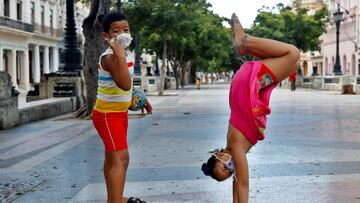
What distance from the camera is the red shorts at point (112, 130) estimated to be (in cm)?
459

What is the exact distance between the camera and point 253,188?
19.8 feet

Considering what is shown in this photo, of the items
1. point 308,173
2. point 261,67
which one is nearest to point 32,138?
point 308,173

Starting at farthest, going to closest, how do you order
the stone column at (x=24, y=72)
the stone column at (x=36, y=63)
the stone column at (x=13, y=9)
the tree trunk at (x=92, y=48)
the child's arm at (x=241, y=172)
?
1. the stone column at (x=36, y=63)
2. the stone column at (x=24, y=72)
3. the stone column at (x=13, y=9)
4. the tree trunk at (x=92, y=48)
5. the child's arm at (x=241, y=172)

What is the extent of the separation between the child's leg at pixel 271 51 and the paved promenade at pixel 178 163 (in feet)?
5.46

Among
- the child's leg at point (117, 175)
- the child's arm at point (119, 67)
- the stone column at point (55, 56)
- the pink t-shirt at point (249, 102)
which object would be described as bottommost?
the child's leg at point (117, 175)

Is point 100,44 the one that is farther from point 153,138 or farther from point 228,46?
point 228,46

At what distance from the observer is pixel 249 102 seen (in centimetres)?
421

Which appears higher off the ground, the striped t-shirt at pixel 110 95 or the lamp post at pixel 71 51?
the lamp post at pixel 71 51

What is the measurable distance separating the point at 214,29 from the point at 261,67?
45.3 metres

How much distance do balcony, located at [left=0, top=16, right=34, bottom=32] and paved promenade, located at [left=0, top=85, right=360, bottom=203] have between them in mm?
30075

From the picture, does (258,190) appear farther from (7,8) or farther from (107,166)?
(7,8)

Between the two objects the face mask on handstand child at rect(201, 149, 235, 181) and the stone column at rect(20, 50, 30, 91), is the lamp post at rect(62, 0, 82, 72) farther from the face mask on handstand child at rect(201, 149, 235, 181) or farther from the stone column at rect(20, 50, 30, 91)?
the stone column at rect(20, 50, 30, 91)

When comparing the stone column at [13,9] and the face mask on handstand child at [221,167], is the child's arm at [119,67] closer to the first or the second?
the face mask on handstand child at [221,167]

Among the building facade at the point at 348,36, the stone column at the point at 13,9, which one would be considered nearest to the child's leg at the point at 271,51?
the stone column at the point at 13,9
